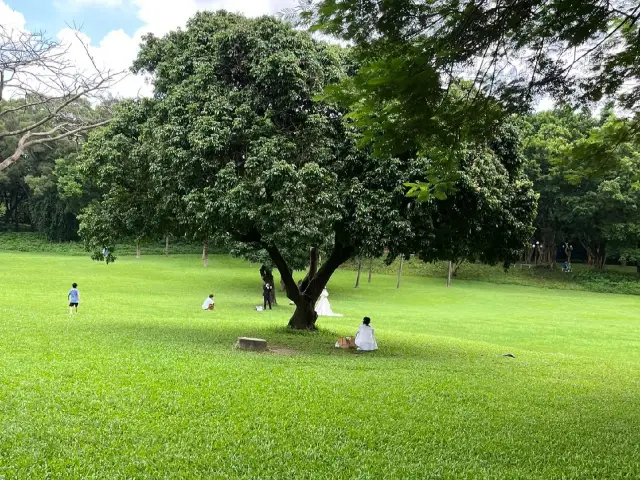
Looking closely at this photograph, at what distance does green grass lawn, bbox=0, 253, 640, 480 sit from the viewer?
5.91m

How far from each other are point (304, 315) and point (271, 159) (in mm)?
6970

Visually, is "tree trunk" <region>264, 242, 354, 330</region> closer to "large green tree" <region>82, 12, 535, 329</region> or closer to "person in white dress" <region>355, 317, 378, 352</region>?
"large green tree" <region>82, 12, 535, 329</region>

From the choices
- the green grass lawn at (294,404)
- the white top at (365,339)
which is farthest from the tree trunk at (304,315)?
the white top at (365,339)

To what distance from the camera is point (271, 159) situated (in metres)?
13.2

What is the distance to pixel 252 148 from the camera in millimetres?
13508

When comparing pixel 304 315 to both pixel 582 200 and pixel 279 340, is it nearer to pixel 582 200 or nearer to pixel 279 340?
pixel 279 340

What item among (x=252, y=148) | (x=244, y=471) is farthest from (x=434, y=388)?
(x=252, y=148)

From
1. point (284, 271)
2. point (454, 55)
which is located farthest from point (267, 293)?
point (454, 55)

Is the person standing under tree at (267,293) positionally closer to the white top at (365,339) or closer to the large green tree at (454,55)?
the white top at (365,339)

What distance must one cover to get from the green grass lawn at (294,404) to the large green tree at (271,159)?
128 inches

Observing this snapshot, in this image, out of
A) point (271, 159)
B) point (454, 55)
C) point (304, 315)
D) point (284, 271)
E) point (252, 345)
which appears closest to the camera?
point (454, 55)

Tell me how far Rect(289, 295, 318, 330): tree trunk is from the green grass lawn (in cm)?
54

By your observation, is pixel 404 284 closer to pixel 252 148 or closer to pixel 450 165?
pixel 252 148

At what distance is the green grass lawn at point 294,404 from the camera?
233 inches
